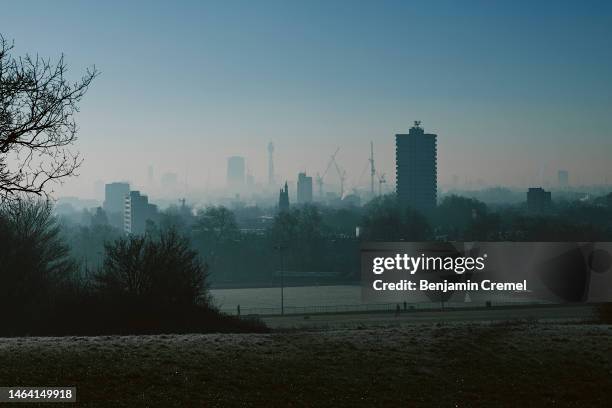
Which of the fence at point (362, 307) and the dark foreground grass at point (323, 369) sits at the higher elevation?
the dark foreground grass at point (323, 369)

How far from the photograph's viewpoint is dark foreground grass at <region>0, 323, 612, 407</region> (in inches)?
763

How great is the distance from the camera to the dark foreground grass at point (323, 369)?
19.4 metres

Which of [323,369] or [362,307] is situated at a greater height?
[323,369]

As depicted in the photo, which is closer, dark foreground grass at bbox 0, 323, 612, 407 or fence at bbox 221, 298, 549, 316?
dark foreground grass at bbox 0, 323, 612, 407

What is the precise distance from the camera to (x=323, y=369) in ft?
73.3

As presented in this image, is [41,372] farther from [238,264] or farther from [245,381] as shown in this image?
[238,264]

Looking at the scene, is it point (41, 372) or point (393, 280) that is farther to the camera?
point (393, 280)

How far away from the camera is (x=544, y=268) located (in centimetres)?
7762

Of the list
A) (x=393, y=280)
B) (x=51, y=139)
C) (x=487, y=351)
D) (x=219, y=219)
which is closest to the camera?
(x=51, y=139)

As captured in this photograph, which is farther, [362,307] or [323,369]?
[362,307]

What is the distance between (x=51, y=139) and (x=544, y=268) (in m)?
64.9

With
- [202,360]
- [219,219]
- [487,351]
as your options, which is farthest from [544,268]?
[219,219]

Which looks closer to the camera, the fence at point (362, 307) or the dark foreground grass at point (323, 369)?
Answer: the dark foreground grass at point (323, 369)

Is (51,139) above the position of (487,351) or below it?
above
